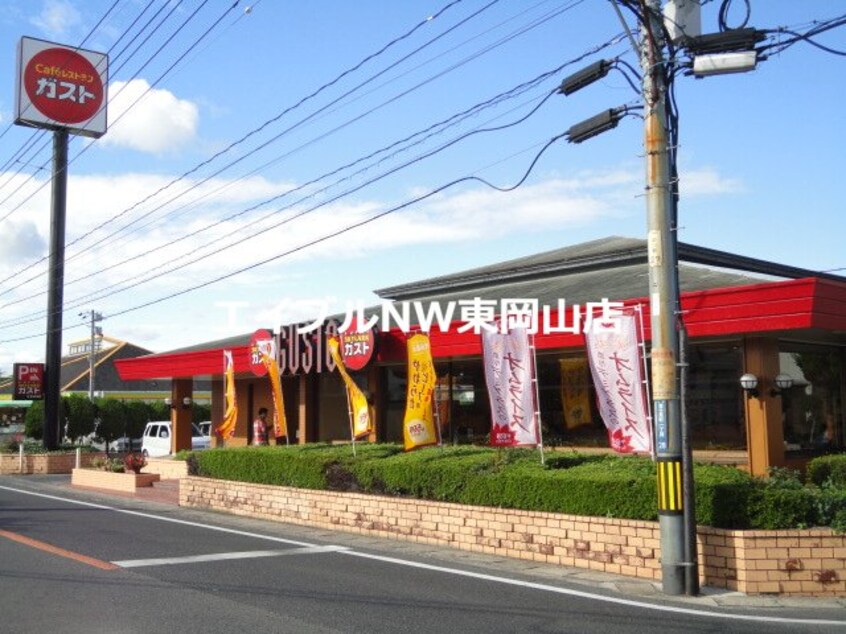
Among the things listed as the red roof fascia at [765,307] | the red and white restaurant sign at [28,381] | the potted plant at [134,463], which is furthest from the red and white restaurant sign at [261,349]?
the red and white restaurant sign at [28,381]

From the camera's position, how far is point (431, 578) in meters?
10.7

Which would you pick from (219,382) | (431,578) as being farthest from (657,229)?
(219,382)

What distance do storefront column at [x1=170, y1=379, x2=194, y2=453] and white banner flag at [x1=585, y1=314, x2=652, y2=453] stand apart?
19910mm

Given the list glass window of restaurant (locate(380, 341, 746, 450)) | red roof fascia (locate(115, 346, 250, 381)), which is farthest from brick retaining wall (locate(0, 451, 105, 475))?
glass window of restaurant (locate(380, 341, 746, 450))

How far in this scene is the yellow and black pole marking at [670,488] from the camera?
9906 mm

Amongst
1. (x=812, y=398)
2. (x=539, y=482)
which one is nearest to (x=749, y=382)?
(x=812, y=398)

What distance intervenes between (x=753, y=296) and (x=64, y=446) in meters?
30.5

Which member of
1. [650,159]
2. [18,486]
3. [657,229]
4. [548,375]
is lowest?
[18,486]

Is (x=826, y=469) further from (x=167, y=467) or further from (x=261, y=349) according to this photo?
(x=167, y=467)

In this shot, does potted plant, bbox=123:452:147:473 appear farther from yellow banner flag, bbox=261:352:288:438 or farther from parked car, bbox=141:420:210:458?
parked car, bbox=141:420:210:458

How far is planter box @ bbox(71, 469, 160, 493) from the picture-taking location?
79.9 ft

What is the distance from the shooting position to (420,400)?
641 inches

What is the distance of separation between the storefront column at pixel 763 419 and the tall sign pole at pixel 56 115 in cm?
2775

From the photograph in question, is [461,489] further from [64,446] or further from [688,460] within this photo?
[64,446]
